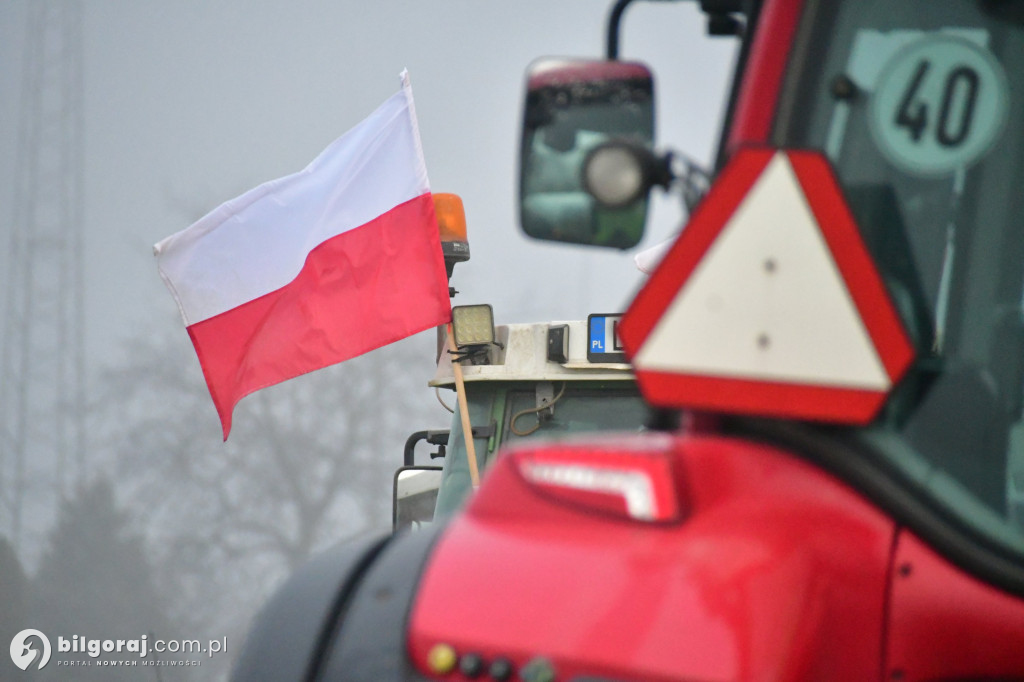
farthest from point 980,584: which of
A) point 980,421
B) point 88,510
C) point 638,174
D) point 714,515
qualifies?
point 88,510

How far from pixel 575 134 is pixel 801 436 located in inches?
22.8

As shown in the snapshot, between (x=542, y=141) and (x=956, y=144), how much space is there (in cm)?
59

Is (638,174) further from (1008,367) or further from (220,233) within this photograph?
(220,233)

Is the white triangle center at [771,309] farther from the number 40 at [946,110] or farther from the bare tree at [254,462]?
the bare tree at [254,462]

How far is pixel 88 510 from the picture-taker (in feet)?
66.3

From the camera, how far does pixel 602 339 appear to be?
6004 millimetres

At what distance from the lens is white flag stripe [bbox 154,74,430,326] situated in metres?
5.95

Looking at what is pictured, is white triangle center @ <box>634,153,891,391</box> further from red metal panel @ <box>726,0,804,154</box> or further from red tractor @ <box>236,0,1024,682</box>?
red metal panel @ <box>726,0,804,154</box>

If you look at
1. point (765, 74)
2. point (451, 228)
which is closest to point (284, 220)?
point (451, 228)

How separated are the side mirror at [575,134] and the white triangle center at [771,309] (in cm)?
28

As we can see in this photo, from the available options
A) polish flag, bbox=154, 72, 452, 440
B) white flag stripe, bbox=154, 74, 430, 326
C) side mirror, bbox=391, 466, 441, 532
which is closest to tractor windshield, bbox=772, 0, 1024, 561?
side mirror, bbox=391, 466, 441, 532

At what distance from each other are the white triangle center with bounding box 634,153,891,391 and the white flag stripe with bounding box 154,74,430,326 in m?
4.57

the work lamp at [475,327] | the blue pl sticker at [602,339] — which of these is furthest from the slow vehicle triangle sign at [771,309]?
the work lamp at [475,327]

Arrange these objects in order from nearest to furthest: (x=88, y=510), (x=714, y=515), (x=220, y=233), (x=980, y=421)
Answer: (x=714, y=515) < (x=980, y=421) < (x=220, y=233) < (x=88, y=510)
